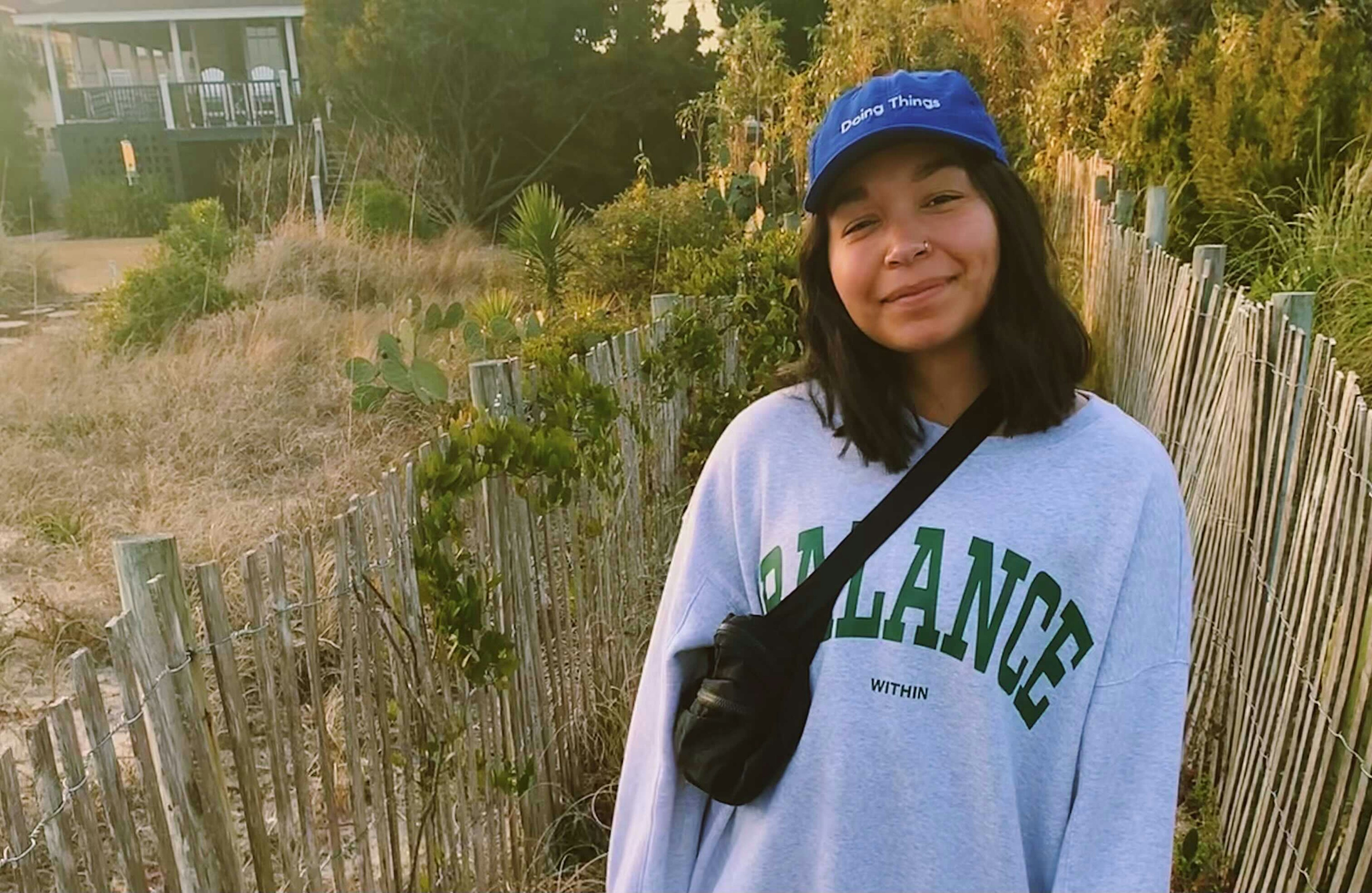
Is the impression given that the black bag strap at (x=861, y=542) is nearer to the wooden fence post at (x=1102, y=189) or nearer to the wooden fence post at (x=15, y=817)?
the wooden fence post at (x=15, y=817)

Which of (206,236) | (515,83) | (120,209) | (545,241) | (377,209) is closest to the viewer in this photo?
(545,241)

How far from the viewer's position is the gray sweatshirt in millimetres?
1039

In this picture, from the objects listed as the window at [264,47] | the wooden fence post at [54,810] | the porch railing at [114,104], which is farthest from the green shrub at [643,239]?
the window at [264,47]

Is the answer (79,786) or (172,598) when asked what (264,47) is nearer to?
(172,598)

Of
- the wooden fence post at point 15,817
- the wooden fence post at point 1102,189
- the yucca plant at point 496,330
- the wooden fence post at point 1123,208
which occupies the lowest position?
the yucca plant at point 496,330

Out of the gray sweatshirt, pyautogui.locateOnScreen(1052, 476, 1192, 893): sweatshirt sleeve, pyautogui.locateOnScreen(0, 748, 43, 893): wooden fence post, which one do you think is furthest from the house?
pyautogui.locateOnScreen(1052, 476, 1192, 893): sweatshirt sleeve

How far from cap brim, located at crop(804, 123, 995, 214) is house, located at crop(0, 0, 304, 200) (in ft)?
65.0

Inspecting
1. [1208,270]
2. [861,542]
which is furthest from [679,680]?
[1208,270]

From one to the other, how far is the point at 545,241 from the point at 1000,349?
324 inches

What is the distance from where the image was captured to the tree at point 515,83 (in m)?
16.5

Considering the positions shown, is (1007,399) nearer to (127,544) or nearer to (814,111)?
(127,544)

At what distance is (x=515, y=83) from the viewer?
17469mm

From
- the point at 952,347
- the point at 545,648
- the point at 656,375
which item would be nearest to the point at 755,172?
the point at 656,375

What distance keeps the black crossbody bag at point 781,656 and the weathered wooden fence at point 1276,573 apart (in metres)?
1.08
